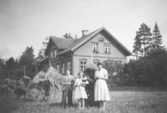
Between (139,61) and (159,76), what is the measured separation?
165 inches

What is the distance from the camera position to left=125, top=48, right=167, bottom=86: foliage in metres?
15.2

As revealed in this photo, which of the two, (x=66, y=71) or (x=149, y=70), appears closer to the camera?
(x=66, y=71)

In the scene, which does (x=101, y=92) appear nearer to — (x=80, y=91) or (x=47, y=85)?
(x=80, y=91)

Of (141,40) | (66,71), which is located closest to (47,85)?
(66,71)

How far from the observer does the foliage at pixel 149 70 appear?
15195 millimetres

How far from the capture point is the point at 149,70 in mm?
16766

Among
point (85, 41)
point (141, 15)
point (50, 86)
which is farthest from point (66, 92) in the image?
point (85, 41)

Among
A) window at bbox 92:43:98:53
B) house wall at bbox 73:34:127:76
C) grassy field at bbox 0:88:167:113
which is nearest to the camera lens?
grassy field at bbox 0:88:167:113

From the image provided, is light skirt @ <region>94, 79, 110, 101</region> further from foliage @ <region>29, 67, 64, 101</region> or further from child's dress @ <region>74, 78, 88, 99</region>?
foliage @ <region>29, 67, 64, 101</region>

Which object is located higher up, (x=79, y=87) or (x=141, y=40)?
(x=141, y=40)

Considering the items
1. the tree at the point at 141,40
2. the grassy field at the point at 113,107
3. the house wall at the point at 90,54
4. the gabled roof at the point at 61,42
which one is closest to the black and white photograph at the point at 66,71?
the grassy field at the point at 113,107

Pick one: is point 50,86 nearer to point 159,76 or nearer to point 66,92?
point 66,92

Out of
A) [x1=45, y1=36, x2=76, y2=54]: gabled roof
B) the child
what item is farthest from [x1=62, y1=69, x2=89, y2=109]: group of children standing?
[x1=45, y1=36, x2=76, y2=54]: gabled roof

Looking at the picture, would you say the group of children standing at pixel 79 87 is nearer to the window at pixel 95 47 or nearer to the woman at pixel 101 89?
the woman at pixel 101 89
